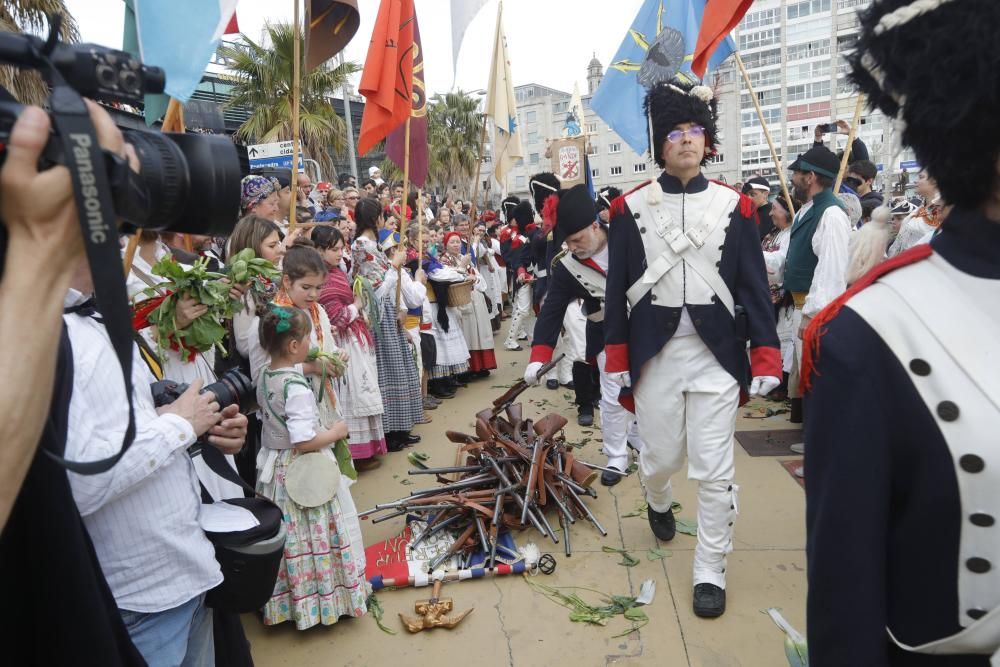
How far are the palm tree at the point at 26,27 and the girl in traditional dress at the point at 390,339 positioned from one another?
6.57 metres

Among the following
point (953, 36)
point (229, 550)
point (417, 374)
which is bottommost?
point (417, 374)

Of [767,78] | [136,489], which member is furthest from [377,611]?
[767,78]

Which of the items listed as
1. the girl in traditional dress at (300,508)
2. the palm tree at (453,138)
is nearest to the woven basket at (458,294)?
the girl in traditional dress at (300,508)

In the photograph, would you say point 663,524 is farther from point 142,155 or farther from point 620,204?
point 142,155

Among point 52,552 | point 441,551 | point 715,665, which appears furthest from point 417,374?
point 52,552

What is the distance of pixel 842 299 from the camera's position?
1.19 m

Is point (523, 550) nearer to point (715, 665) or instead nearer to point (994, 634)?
point (715, 665)

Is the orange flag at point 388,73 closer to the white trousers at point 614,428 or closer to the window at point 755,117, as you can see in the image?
the white trousers at point 614,428

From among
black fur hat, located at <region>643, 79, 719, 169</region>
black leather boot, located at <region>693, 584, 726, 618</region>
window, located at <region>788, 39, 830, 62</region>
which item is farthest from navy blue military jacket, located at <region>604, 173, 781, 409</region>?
window, located at <region>788, 39, 830, 62</region>

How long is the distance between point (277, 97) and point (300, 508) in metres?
17.5

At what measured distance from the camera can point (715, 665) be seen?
263 centimetres

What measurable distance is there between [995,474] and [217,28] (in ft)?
8.71

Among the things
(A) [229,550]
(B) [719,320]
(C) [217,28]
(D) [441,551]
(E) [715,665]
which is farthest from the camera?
(D) [441,551]

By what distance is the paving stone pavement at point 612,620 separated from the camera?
2.75 m
